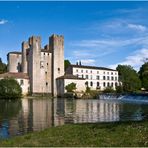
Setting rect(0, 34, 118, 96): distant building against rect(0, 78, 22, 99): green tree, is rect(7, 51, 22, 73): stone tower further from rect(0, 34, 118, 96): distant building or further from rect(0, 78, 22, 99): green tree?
rect(0, 78, 22, 99): green tree

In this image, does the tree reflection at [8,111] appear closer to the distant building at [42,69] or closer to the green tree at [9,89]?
the green tree at [9,89]

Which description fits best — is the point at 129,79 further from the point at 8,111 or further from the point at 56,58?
the point at 8,111

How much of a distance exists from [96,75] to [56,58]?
23.1 meters

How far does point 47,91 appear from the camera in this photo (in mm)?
99688

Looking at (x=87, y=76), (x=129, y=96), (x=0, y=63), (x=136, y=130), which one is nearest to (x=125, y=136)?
(x=136, y=130)

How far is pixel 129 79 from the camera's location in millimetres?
111562

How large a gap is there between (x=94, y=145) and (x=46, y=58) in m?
89.8

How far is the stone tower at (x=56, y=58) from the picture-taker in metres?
99.2

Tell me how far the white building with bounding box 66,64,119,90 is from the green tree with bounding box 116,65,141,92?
10.8ft

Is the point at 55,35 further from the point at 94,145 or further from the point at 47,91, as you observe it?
the point at 94,145

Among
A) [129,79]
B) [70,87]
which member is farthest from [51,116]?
[129,79]

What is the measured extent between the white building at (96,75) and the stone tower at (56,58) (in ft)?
46.2

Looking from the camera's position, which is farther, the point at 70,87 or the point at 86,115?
the point at 70,87

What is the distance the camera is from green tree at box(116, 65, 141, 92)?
10981 centimetres
